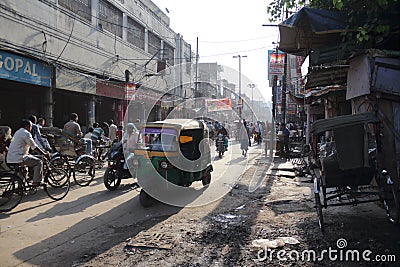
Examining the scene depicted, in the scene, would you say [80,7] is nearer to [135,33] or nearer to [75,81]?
[75,81]

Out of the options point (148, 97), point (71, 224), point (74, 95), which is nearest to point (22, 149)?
point (71, 224)

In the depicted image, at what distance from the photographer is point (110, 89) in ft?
65.4

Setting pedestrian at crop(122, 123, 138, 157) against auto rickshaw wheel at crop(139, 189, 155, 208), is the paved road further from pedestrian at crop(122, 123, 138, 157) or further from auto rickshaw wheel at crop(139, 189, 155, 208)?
pedestrian at crop(122, 123, 138, 157)

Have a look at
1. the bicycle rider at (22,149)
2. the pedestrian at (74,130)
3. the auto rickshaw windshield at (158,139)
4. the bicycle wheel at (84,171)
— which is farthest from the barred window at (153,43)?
the bicycle rider at (22,149)

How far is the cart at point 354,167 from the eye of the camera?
5.01m

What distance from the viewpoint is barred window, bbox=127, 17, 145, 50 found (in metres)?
22.8

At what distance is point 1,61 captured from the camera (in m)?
11.3

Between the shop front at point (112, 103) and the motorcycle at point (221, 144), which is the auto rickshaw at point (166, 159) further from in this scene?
the shop front at point (112, 103)

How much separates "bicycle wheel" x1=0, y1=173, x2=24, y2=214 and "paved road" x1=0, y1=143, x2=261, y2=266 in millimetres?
176

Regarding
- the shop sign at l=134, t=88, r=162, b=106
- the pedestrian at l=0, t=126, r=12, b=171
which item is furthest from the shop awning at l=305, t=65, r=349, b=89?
the shop sign at l=134, t=88, r=162, b=106

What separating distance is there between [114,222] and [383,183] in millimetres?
4547

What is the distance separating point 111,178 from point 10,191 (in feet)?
7.91

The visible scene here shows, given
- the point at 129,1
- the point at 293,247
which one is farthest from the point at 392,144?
the point at 129,1

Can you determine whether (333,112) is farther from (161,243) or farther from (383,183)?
(161,243)
